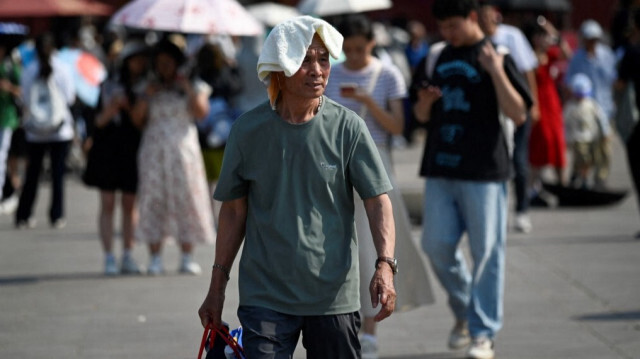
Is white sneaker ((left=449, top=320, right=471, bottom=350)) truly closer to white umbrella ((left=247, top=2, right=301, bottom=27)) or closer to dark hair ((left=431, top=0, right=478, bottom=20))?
dark hair ((left=431, top=0, right=478, bottom=20))

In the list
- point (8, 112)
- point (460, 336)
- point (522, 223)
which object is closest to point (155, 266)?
point (460, 336)

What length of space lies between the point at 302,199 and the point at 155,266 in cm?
545

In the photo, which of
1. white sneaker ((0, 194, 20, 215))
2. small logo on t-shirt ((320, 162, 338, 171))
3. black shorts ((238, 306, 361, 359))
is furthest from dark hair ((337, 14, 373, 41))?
white sneaker ((0, 194, 20, 215))

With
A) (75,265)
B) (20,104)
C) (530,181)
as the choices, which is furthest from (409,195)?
(20,104)

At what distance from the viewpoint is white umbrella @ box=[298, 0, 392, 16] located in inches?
420

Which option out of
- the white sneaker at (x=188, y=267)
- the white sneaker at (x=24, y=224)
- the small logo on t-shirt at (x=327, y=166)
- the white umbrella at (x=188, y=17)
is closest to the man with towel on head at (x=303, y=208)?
the small logo on t-shirt at (x=327, y=166)

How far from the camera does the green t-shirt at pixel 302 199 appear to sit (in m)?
4.44

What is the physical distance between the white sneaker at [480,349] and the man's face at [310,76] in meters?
2.52

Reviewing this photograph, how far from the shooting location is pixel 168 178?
31.4ft

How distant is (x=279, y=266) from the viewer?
4445mm

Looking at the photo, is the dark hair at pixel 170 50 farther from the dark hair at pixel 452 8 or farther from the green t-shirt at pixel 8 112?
the green t-shirt at pixel 8 112

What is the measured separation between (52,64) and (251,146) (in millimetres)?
9147

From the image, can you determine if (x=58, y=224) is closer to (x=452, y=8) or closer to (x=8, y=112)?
(x=8, y=112)

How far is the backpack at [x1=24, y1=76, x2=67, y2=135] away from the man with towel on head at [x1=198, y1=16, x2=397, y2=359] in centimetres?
861
